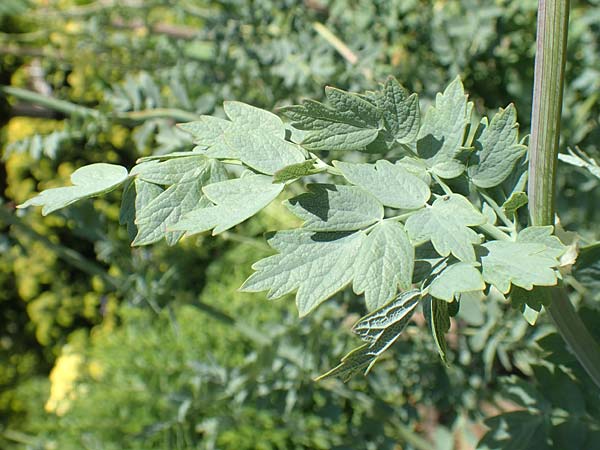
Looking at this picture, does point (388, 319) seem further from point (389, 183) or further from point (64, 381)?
point (64, 381)

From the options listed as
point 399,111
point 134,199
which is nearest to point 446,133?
point 399,111

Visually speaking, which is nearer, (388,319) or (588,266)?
(388,319)

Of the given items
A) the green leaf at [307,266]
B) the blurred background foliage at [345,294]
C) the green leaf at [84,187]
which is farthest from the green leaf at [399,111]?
the blurred background foliage at [345,294]

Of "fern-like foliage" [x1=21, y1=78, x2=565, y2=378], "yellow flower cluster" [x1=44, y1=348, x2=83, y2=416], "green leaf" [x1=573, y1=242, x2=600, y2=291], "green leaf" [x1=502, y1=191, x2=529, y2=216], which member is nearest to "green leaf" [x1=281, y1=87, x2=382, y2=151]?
"fern-like foliage" [x1=21, y1=78, x2=565, y2=378]

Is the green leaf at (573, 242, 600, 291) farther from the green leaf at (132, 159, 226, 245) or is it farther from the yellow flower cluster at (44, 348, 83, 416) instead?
the yellow flower cluster at (44, 348, 83, 416)

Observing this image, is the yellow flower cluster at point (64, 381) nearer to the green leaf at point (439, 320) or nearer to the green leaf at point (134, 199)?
the green leaf at point (134, 199)
